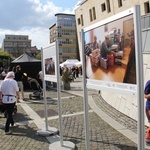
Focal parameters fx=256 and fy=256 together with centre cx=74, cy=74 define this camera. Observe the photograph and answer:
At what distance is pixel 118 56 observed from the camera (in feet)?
10.9

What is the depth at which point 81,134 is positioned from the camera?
266 inches

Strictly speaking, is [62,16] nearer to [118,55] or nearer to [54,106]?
[54,106]

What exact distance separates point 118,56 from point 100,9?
A: 41096 mm

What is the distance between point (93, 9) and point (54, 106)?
37.2 m

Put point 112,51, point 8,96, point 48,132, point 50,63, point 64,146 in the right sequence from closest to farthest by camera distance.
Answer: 1. point 112,51
2. point 64,146
3. point 50,63
4. point 48,132
5. point 8,96

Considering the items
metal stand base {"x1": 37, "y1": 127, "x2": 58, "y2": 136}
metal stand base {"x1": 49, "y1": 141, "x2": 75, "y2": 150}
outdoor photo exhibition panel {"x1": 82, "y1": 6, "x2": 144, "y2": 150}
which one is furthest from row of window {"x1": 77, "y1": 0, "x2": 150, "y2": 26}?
outdoor photo exhibition panel {"x1": 82, "y1": 6, "x2": 144, "y2": 150}

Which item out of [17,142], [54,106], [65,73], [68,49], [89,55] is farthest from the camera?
[68,49]

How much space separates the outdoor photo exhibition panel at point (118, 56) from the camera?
113 inches

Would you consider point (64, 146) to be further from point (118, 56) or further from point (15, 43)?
point (15, 43)

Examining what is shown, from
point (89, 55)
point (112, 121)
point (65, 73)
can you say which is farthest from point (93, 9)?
point (89, 55)

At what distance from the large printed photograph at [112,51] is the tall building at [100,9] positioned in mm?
28270

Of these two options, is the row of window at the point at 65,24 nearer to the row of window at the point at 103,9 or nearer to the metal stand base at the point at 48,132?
the row of window at the point at 103,9

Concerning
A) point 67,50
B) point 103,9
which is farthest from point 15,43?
point 103,9

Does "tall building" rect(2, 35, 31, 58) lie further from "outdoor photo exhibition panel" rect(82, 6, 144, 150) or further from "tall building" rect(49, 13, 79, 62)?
"outdoor photo exhibition panel" rect(82, 6, 144, 150)
